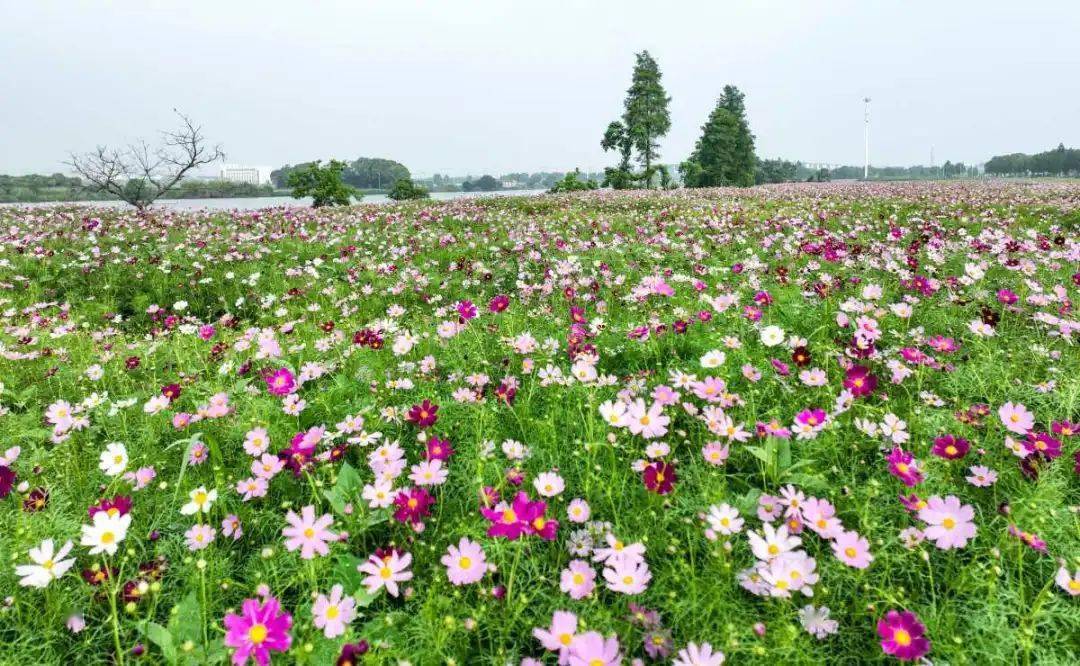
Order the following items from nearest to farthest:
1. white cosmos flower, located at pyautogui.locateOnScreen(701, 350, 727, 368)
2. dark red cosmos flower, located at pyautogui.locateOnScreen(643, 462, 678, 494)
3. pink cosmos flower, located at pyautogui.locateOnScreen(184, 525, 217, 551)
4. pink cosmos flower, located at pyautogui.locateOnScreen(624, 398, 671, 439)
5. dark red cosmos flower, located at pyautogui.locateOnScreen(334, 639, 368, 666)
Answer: dark red cosmos flower, located at pyautogui.locateOnScreen(334, 639, 368, 666)
pink cosmos flower, located at pyautogui.locateOnScreen(184, 525, 217, 551)
dark red cosmos flower, located at pyautogui.locateOnScreen(643, 462, 678, 494)
pink cosmos flower, located at pyautogui.locateOnScreen(624, 398, 671, 439)
white cosmos flower, located at pyautogui.locateOnScreen(701, 350, 727, 368)

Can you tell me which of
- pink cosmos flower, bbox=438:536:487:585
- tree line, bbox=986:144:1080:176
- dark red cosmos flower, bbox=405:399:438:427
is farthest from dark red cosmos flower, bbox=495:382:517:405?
tree line, bbox=986:144:1080:176

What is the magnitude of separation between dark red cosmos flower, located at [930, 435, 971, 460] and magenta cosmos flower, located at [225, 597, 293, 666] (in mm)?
2059

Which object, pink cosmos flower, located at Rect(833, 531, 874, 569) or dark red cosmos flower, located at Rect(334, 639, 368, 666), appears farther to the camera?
pink cosmos flower, located at Rect(833, 531, 874, 569)

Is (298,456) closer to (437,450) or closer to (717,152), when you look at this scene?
(437,450)

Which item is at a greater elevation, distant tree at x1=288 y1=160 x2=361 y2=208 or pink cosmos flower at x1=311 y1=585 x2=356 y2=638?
distant tree at x1=288 y1=160 x2=361 y2=208

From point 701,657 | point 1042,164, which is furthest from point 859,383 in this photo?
point 1042,164

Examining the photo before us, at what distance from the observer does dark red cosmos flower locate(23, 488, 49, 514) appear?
76.1 inches

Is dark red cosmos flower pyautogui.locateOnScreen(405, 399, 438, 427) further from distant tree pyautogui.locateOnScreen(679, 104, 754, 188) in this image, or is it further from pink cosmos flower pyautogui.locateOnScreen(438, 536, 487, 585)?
distant tree pyautogui.locateOnScreen(679, 104, 754, 188)

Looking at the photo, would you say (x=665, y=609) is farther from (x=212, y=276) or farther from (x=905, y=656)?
(x=212, y=276)

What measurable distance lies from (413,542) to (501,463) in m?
0.48

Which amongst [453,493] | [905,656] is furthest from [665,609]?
[453,493]

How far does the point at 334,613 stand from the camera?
4.51 ft

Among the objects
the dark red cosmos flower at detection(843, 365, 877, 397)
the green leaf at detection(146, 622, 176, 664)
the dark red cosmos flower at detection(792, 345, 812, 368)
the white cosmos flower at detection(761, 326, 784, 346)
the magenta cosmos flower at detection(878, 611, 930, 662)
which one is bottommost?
the green leaf at detection(146, 622, 176, 664)

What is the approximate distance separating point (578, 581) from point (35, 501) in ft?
6.58
